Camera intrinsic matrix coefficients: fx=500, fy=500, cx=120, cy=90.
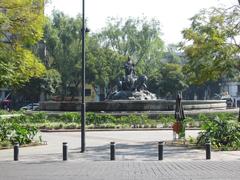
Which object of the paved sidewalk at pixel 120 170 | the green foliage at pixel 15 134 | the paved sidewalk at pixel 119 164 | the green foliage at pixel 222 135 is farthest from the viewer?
the green foliage at pixel 15 134

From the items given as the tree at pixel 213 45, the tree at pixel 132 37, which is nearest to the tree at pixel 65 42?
the tree at pixel 132 37

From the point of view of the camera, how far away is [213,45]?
2297 cm

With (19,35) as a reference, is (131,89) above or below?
below

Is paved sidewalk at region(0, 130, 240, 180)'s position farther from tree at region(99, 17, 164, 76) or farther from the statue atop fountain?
tree at region(99, 17, 164, 76)

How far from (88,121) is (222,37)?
13147 millimetres

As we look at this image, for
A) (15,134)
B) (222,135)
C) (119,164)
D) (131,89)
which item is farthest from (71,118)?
→ (119,164)

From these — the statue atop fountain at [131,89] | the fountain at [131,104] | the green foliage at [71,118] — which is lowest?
the green foliage at [71,118]

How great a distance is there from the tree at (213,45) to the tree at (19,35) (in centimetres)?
722

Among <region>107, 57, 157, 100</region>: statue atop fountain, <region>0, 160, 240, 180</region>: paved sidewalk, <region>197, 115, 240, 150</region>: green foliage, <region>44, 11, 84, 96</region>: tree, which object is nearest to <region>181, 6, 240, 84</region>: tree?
<region>197, 115, 240, 150</region>: green foliage

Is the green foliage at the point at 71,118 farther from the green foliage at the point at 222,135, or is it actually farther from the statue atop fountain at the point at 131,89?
the green foliage at the point at 222,135

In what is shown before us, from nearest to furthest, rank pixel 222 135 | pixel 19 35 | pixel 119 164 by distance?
pixel 119 164 → pixel 222 135 → pixel 19 35

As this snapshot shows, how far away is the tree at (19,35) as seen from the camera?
70.9 ft

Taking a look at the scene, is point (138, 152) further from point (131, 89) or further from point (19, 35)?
point (131, 89)

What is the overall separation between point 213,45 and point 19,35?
8.83m
